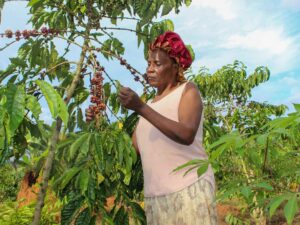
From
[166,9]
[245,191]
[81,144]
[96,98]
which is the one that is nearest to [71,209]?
[81,144]

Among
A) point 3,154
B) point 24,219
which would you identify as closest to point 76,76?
point 3,154

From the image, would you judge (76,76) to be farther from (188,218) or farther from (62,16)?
(188,218)

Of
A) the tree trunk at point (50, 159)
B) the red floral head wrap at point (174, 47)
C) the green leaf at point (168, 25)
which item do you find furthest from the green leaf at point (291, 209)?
the green leaf at point (168, 25)

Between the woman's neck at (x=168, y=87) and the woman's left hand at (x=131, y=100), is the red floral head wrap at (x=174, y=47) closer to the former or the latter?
the woman's neck at (x=168, y=87)

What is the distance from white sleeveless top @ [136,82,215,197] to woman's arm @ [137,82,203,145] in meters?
0.05

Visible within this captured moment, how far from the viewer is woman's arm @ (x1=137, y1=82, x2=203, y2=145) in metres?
1.76

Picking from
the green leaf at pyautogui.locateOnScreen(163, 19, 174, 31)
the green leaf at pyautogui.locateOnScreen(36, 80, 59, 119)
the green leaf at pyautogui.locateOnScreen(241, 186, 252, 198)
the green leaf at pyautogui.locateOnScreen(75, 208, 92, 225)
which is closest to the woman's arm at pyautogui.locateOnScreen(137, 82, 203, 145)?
the green leaf at pyautogui.locateOnScreen(36, 80, 59, 119)

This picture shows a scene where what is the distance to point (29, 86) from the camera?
2.47m

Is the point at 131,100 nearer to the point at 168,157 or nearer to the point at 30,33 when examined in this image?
the point at 168,157

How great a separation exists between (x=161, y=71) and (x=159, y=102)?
0.13 meters

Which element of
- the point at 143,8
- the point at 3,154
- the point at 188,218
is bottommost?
the point at 188,218

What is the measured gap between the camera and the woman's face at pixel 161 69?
6.62ft

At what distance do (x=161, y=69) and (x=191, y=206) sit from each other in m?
0.59

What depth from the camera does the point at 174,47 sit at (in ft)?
6.66
